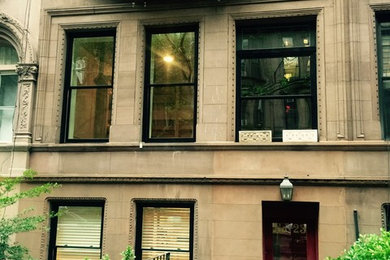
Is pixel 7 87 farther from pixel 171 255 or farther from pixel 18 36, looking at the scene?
pixel 171 255

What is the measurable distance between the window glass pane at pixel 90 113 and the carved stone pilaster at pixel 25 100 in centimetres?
92

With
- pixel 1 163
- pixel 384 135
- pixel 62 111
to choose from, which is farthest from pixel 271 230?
pixel 1 163

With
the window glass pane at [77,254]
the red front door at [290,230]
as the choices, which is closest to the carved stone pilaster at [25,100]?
the window glass pane at [77,254]

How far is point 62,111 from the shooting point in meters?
10.3

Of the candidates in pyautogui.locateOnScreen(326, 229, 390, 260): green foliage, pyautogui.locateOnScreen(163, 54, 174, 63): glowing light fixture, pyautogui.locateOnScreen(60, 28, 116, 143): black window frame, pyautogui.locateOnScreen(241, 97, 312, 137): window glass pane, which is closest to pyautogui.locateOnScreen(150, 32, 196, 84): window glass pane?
pyautogui.locateOnScreen(163, 54, 174, 63): glowing light fixture

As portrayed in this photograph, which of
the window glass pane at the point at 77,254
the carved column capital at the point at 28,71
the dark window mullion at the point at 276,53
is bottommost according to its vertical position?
the window glass pane at the point at 77,254

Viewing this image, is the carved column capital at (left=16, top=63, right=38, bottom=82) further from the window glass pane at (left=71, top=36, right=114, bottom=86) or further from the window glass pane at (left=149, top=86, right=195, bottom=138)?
the window glass pane at (left=149, top=86, right=195, bottom=138)

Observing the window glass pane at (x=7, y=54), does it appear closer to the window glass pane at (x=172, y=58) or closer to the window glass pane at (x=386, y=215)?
the window glass pane at (x=172, y=58)

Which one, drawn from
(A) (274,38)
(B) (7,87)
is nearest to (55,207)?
(B) (7,87)

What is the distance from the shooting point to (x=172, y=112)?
9.95m

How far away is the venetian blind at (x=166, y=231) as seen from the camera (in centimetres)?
931

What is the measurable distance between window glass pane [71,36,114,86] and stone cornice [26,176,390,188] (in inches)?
92.2

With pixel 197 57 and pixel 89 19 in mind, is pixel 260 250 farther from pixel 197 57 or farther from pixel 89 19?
pixel 89 19

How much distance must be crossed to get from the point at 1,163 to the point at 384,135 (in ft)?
27.8
